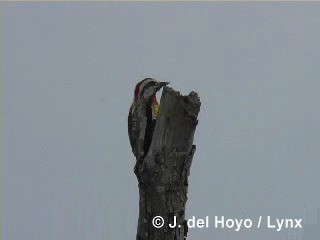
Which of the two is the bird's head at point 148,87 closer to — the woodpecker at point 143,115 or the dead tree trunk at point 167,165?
the woodpecker at point 143,115

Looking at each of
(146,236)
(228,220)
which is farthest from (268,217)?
(146,236)

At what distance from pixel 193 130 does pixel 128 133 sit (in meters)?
0.84

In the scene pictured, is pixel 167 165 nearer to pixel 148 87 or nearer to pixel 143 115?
pixel 143 115

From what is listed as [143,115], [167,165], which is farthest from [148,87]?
[167,165]

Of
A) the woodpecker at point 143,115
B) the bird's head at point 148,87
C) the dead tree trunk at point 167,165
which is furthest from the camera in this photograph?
the bird's head at point 148,87

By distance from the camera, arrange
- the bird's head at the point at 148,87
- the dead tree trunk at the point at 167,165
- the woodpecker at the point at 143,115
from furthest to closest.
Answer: the bird's head at the point at 148,87 < the woodpecker at the point at 143,115 < the dead tree trunk at the point at 167,165

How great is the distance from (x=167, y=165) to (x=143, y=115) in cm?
65

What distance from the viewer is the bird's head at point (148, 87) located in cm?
635

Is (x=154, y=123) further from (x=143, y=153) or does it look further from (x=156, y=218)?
(x=156, y=218)

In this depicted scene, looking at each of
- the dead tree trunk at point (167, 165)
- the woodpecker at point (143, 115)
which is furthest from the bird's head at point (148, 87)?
the dead tree trunk at point (167, 165)

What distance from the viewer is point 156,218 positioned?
6.04 metres

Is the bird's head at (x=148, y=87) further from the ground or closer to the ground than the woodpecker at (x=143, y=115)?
further from the ground

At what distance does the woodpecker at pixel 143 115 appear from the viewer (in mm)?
6215

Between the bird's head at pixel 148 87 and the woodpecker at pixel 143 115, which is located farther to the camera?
the bird's head at pixel 148 87
